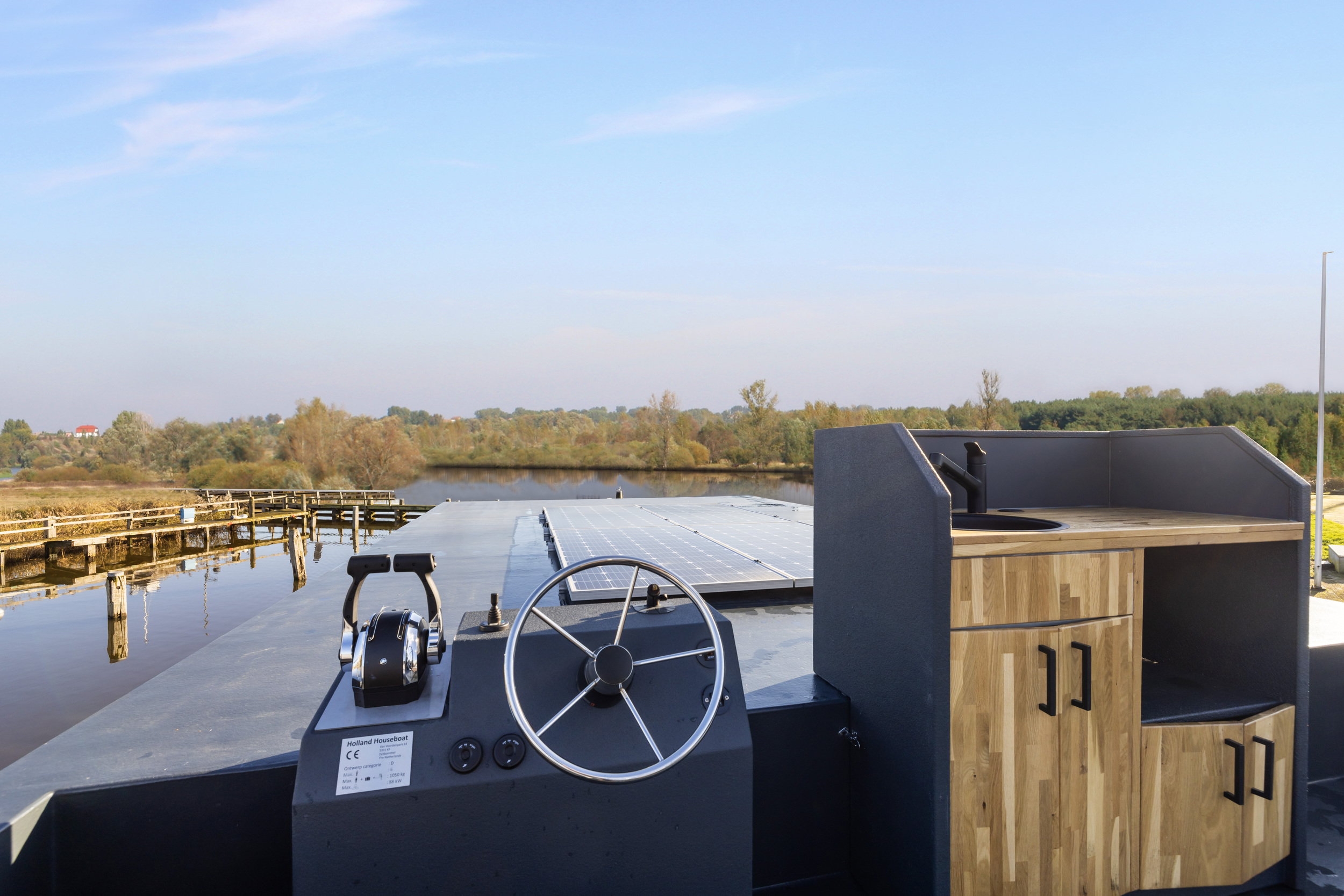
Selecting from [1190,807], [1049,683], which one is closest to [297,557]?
[1049,683]

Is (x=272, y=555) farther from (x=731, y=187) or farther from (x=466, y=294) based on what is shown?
(x=731, y=187)

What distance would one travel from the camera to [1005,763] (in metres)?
1.65

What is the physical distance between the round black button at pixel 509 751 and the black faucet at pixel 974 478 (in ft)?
4.97

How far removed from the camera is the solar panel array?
3469 mm

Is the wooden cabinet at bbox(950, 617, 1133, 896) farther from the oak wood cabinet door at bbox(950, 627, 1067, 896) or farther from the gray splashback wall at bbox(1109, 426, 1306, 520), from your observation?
the gray splashback wall at bbox(1109, 426, 1306, 520)

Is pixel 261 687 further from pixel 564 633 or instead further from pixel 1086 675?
pixel 1086 675

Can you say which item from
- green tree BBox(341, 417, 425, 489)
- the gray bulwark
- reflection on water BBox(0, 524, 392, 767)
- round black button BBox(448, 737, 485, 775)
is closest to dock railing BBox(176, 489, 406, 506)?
reflection on water BBox(0, 524, 392, 767)

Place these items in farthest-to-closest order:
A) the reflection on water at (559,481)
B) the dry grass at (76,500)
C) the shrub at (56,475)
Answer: the shrub at (56,475), the reflection on water at (559,481), the dry grass at (76,500)

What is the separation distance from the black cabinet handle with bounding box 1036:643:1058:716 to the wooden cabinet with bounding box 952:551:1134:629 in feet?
0.25

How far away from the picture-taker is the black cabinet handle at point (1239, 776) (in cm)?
182

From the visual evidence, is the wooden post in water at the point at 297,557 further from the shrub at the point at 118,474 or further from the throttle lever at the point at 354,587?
the shrub at the point at 118,474

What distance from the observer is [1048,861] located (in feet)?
5.53

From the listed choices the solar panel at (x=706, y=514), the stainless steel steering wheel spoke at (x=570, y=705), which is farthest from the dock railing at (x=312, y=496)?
the stainless steel steering wheel spoke at (x=570, y=705)

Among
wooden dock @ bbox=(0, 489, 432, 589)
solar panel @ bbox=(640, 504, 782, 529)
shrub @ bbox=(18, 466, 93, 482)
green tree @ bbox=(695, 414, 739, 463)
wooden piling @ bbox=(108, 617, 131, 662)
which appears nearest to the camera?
solar panel @ bbox=(640, 504, 782, 529)
